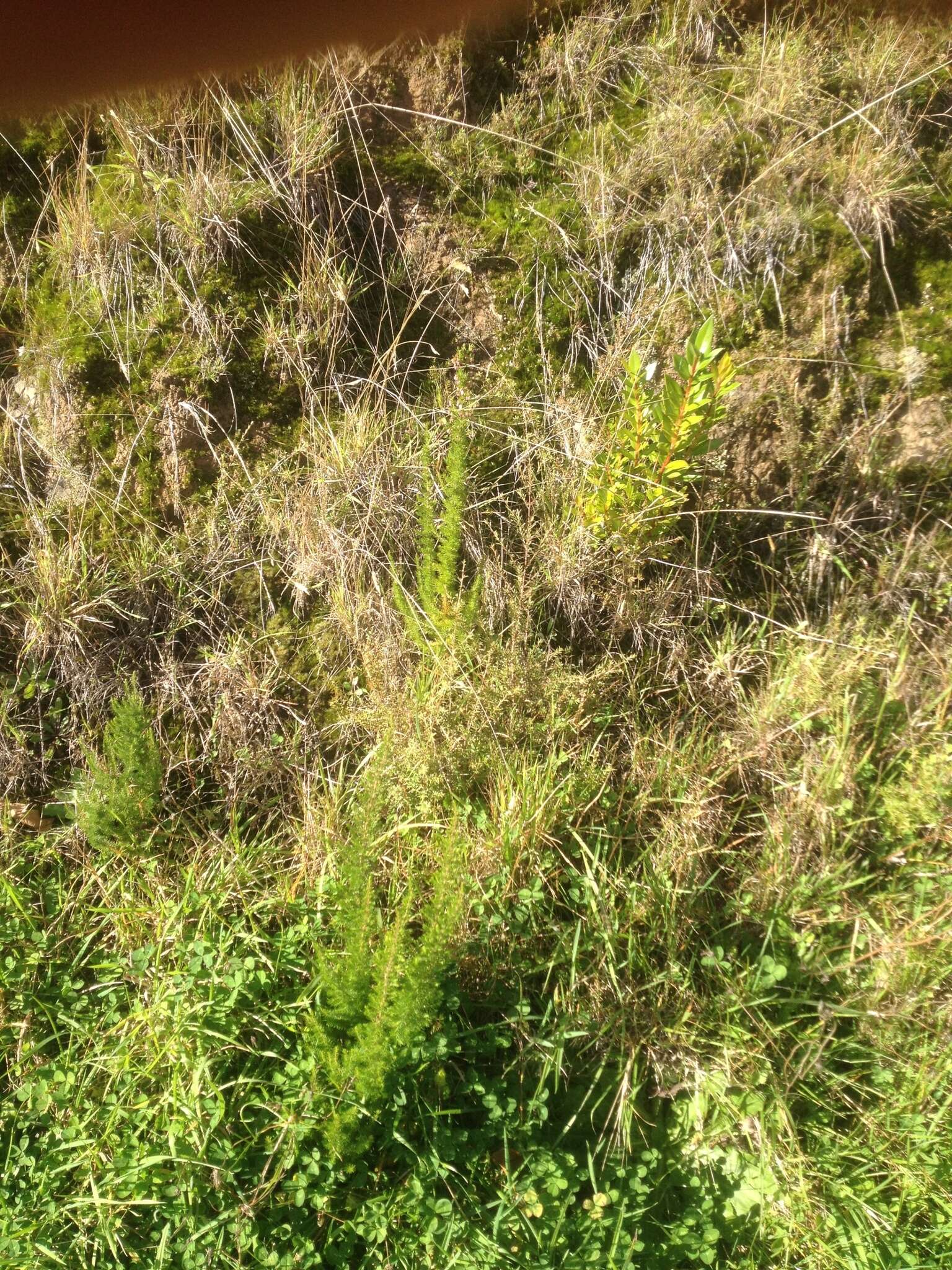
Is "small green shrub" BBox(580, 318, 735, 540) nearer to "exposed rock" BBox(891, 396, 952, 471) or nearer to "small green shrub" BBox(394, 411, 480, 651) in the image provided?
"small green shrub" BBox(394, 411, 480, 651)

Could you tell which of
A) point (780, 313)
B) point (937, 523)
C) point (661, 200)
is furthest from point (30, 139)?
point (937, 523)

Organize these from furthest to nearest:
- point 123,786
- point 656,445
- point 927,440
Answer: point 927,440 → point 656,445 → point 123,786

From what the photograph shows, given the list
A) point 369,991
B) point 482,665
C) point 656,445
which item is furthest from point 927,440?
point 369,991

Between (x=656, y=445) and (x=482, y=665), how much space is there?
0.85 m

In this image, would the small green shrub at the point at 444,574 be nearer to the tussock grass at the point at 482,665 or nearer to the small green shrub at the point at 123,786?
the tussock grass at the point at 482,665

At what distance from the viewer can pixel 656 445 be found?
257cm

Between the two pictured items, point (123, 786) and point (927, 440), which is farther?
point (927, 440)

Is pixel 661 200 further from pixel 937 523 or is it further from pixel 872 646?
pixel 872 646

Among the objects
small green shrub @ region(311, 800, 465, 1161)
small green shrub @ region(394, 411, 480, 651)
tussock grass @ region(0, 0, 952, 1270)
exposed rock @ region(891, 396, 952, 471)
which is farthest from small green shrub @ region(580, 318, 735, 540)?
small green shrub @ region(311, 800, 465, 1161)

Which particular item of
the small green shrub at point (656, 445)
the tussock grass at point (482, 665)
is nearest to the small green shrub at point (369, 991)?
the tussock grass at point (482, 665)

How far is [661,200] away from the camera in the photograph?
317 centimetres

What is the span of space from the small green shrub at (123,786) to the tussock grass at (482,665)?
0.06 ft

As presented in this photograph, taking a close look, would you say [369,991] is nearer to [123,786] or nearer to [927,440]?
[123,786]

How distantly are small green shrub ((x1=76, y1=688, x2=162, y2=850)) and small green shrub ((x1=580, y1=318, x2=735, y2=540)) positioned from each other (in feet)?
5.04
